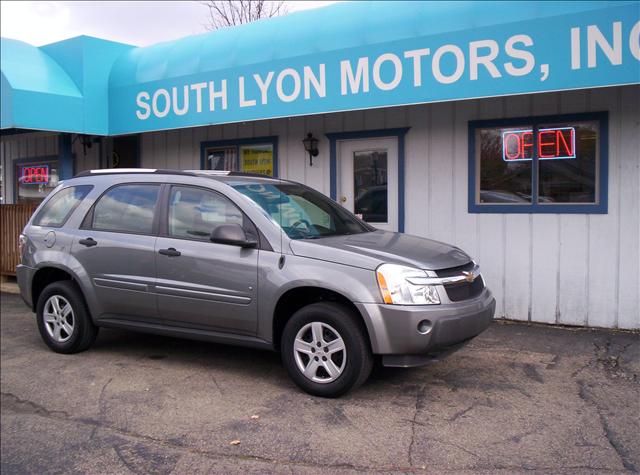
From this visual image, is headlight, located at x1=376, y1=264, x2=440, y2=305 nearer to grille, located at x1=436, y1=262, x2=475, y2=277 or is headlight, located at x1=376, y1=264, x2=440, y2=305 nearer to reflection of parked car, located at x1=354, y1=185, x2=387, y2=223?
grille, located at x1=436, y1=262, x2=475, y2=277

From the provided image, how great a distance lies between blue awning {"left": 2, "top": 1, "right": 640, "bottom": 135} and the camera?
612cm

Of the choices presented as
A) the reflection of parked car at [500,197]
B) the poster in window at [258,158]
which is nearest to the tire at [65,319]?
the poster in window at [258,158]

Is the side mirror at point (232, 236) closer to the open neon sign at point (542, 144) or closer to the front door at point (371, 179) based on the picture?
the front door at point (371, 179)

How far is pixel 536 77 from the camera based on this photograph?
632cm

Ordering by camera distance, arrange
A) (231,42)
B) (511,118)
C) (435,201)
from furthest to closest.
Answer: (231,42), (435,201), (511,118)

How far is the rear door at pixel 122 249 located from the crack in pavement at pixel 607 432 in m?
3.70

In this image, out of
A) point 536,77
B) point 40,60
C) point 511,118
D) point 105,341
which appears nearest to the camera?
point 536,77

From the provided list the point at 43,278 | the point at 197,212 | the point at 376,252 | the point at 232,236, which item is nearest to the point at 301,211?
the point at 232,236

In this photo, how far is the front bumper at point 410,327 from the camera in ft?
14.5

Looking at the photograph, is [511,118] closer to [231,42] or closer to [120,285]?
[231,42]

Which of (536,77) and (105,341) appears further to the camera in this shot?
(105,341)

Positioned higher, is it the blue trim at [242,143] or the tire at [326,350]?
the blue trim at [242,143]

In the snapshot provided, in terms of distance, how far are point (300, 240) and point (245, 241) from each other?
1.47 ft

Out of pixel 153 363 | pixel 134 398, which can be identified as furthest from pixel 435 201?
pixel 134 398
